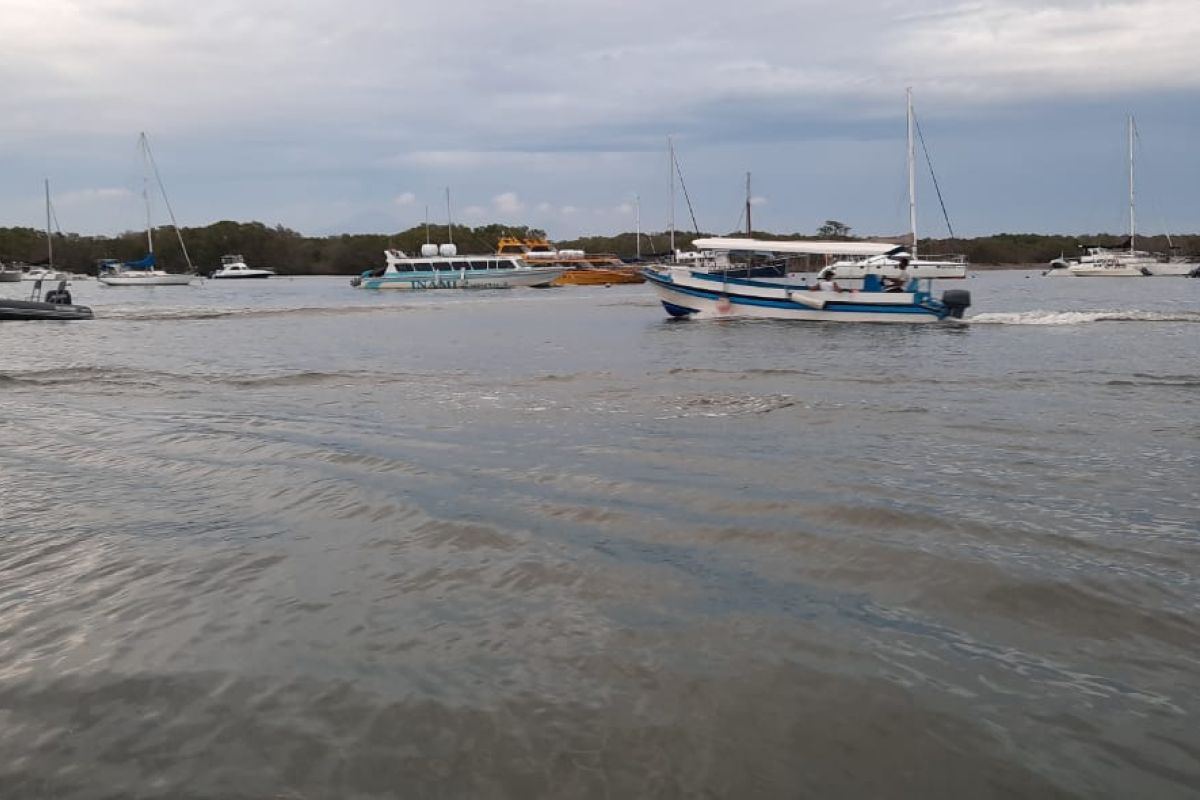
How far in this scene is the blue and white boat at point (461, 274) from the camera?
268ft

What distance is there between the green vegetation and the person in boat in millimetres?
101651

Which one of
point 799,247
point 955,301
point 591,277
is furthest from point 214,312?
point 591,277

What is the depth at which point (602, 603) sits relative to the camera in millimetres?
5758

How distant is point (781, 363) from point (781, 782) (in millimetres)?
17729

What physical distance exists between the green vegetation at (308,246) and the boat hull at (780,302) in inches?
4001

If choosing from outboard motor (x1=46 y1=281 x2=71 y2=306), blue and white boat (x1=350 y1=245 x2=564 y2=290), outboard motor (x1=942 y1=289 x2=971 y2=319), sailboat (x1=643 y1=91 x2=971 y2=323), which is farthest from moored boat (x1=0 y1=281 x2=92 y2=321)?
blue and white boat (x1=350 y1=245 x2=564 y2=290)

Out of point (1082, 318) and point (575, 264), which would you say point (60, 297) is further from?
point (575, 264)

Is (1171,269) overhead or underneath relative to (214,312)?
overhead

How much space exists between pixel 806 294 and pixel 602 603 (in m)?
27.6

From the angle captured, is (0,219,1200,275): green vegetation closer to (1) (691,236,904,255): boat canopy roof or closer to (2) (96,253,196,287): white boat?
(2) (96,253,196,287): white boat

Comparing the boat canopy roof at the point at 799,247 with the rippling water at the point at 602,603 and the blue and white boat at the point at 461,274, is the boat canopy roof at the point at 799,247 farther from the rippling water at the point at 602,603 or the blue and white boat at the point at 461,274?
the blue and white boat at the point at 461,274

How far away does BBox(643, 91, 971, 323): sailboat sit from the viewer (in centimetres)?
3169

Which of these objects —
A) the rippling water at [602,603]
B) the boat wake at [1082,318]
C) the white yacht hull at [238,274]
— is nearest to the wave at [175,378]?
the rippling water at [602,603]

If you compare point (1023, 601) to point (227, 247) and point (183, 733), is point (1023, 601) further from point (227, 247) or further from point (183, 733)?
point (227, 247)
